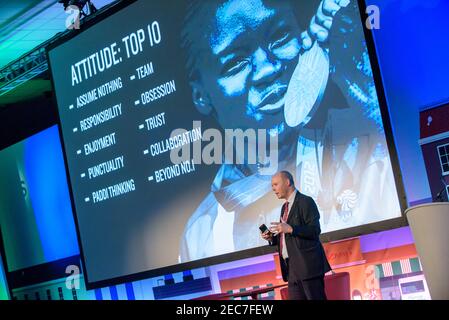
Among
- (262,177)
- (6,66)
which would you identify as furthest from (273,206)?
(6,66)

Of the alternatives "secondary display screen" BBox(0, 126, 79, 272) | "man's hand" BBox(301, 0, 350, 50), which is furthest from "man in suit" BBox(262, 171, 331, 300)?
"secondary display screen" BBox(0, 126, 79, 272)

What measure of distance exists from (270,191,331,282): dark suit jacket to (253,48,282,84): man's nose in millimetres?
1395

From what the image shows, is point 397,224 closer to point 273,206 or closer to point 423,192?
point 423,192

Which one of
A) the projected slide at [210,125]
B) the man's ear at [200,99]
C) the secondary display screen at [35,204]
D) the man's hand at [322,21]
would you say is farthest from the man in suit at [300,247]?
the secondary display screen at [35,204]

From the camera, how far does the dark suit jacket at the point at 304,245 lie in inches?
163

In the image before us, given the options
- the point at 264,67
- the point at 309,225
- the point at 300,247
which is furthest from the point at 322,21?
the point at 300,247

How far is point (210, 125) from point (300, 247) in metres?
1.84

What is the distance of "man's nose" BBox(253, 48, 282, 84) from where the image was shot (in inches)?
210

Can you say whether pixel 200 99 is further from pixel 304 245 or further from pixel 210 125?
pixel 304 245

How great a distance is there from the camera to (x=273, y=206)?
533 cm

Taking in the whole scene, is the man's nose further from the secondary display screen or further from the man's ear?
the secondary display screen

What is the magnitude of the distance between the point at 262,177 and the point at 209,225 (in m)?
0.65
